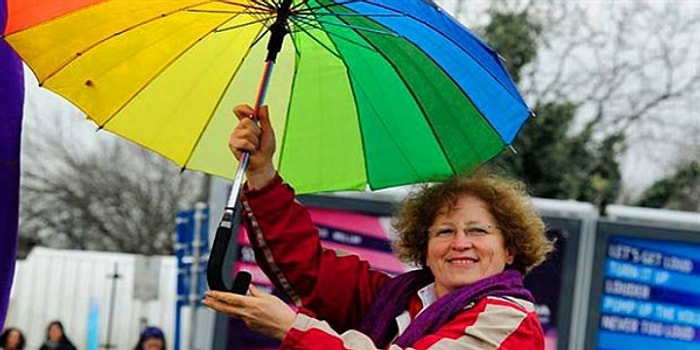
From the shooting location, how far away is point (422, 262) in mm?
3193

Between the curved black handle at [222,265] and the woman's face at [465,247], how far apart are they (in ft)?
1.71

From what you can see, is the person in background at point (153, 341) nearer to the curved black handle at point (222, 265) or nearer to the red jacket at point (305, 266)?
the red jacket at point (305, 266)

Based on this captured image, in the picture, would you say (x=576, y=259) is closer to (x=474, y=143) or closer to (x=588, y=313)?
(x=588, y=313)

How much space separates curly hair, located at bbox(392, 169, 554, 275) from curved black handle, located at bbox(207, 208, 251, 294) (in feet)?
1.77

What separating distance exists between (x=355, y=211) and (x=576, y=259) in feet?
5.25

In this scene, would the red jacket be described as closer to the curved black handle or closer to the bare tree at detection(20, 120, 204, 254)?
the curved black handle

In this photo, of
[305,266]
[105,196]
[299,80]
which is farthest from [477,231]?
[105,196]

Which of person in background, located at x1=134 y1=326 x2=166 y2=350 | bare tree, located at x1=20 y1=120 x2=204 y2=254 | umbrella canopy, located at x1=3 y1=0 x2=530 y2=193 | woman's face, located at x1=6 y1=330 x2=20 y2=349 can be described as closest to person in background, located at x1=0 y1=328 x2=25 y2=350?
woman's face, located at x1=6 y1=330 x2=20 y2=349

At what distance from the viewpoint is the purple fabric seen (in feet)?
10.8

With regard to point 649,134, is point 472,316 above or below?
below

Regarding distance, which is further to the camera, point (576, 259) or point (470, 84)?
point (576, 259)

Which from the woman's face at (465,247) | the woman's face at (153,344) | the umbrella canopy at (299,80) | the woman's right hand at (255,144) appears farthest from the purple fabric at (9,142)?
the woman's face at (153,344)

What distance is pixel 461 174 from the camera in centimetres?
329

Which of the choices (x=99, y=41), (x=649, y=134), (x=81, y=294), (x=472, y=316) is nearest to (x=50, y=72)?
(x=99, y=41)
